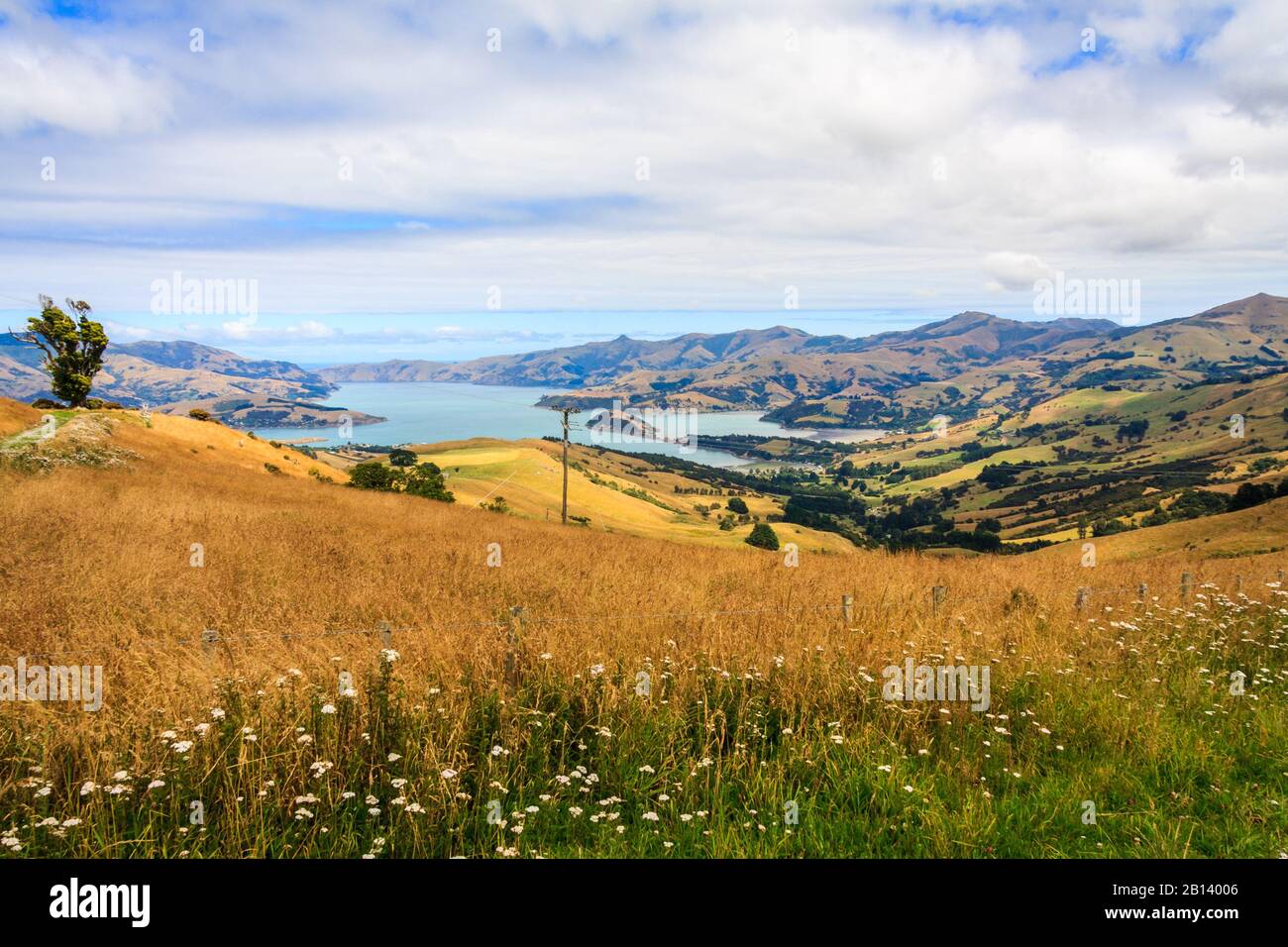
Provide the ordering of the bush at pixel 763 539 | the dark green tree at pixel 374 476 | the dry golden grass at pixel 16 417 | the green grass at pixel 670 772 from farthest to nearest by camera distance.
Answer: the bush at pixel 763 539 → the dark green tree at pixel 374 476 → the dry golden grass at pixel 16 417 → the green grass at pixel 670 772

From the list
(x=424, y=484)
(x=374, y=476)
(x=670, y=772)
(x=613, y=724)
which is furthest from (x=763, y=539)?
(x=670, y=772)

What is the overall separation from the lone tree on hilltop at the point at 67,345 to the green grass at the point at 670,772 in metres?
73.2

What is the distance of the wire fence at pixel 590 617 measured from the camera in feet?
22.4

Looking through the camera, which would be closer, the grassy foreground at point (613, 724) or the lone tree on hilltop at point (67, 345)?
the grassy foreground at point (613, 724)

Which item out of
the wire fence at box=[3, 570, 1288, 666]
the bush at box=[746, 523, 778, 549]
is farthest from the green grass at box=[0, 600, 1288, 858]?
the bush at box=[746, 523, 778, 549]

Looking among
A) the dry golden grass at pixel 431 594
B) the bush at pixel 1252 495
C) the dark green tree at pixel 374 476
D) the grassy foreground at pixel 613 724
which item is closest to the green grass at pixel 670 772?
the grassy foreground at pixel 613 724

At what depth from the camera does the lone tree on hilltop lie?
193 feet

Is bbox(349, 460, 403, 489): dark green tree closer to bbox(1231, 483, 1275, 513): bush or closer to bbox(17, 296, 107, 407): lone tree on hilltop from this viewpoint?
bbox(17, 296, 107, 407): lone tree on hilltop

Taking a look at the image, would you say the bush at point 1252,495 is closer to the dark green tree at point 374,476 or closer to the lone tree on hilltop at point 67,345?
the dark green tree at point 374,476

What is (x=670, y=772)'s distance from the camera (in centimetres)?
536

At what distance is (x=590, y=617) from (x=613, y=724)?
247 centimetres

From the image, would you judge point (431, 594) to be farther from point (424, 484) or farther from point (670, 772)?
point (424, 484)
